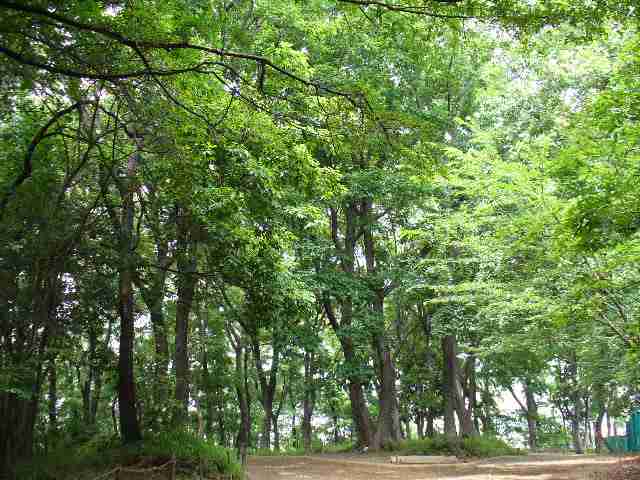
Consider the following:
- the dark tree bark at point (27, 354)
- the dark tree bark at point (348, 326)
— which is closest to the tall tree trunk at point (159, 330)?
the dark tree bark at point (27, 354)

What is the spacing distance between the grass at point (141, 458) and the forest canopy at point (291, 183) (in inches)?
5.7

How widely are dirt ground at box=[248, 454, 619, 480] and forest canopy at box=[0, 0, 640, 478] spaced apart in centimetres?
235

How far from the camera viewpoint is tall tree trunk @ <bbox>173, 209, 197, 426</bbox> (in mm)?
11196

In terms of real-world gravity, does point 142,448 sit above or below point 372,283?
below

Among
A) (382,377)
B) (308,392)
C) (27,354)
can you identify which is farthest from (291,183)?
(308,392)

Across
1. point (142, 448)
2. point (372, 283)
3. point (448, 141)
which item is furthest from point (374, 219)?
point (142, 448)

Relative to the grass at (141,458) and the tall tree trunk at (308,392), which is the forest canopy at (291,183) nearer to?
the grass at (141,458)

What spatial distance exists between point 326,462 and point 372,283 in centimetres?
624

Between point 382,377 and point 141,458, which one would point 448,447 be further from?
point 141,458

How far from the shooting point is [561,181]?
10211 millimetres

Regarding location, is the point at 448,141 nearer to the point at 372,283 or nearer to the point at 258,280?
the point at 372,283

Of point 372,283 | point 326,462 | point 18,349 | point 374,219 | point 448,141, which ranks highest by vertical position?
point 448,141

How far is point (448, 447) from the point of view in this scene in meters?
19.2

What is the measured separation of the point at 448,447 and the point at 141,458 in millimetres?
12132
